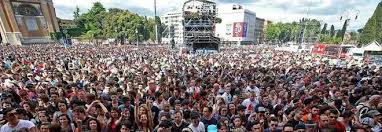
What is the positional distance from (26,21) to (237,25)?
68091 millimetres

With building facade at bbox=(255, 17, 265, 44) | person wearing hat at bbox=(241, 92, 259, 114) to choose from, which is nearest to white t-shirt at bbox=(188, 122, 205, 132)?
person wearing hat at bbox=(241, 92, 259, 114)

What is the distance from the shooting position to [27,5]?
6109 centimetres

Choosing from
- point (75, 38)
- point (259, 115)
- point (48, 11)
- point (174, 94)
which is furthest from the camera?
point (75, 38)

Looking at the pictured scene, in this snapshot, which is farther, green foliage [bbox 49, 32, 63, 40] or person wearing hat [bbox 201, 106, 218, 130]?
green foliage [bbox 49, 32, 63, 40]

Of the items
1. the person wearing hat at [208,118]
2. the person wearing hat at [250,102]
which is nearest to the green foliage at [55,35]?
the person wearing hat at [250,102]

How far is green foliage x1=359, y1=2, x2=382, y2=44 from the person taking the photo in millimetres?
53688

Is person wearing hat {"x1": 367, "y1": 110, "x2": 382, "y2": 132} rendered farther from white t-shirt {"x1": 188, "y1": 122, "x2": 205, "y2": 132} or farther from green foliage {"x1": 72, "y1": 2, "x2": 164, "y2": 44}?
green foliage {"x1": 72, "y1": 2, "x2": 164, "y2": 44}

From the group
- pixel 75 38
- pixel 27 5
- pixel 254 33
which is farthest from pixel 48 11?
pixel 254 33

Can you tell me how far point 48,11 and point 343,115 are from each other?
6768 cm

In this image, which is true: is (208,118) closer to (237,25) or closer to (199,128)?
(199,128)

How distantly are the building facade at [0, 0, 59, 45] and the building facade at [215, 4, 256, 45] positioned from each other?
177ft

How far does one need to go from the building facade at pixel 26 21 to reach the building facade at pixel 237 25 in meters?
54.1

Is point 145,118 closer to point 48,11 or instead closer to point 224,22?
point 48,11

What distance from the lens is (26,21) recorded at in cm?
6016
